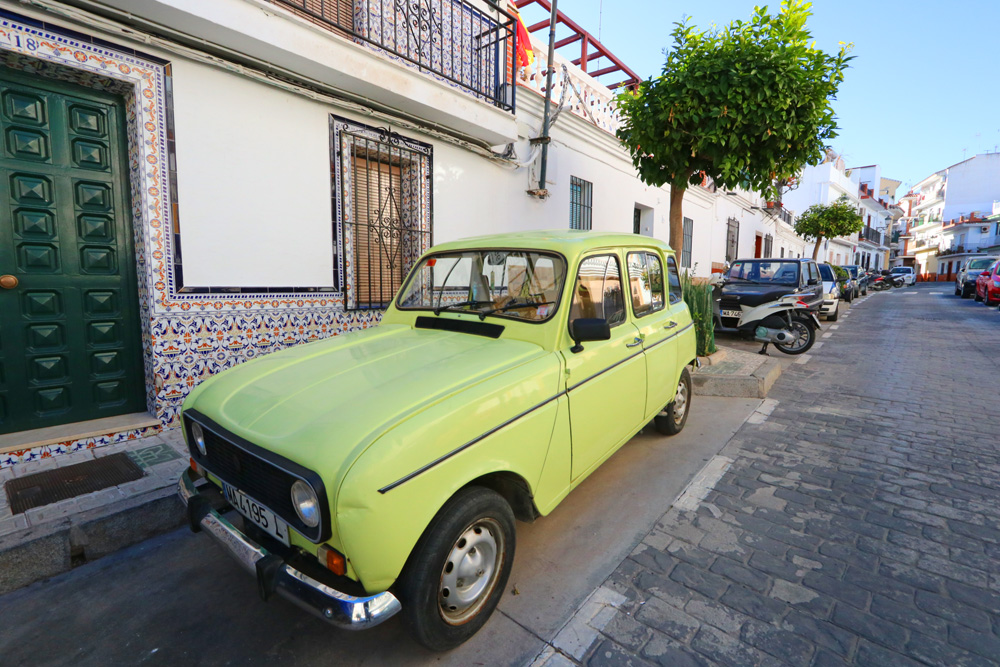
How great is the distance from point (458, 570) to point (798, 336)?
28.3 feet

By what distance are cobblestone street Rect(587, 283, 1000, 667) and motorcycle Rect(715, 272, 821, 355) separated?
3.02m

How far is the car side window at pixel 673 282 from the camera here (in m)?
4.34

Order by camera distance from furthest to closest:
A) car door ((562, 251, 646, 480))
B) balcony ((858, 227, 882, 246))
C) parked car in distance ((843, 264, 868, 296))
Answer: balcony ((858, 227, 882, 246)) → parked car in distance ((843, 264, 868, 296)) → car door ((562, 251, 646, 480))

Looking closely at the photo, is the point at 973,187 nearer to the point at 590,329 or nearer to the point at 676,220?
the point at 676,220

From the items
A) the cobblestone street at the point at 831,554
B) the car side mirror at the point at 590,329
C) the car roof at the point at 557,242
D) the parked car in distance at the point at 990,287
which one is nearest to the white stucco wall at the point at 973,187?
the parked car in distance at the point at 990,287

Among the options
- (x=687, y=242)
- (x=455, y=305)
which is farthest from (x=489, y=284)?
(x=687, y=242)

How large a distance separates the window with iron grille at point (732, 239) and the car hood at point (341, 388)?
54.2 ft

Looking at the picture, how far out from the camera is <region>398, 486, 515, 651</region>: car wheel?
189 cm

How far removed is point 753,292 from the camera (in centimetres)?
933

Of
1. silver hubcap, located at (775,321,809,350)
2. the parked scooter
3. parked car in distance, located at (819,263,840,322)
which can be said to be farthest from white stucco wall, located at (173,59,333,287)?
the parked scooter

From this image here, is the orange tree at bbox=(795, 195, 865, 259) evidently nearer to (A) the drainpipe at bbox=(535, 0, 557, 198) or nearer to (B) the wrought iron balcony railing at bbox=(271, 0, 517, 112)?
(A) the drainpipe at bbox=(535, 0, 557, 198)

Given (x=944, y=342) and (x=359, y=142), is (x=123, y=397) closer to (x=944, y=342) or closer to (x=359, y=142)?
(x=359, y=142)

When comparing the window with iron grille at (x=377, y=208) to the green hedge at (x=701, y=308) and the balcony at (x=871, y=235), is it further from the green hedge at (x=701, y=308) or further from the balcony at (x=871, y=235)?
the balcony at (x=871, y=235)

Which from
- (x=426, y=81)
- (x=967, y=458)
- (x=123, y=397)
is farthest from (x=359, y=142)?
(x=967, y=458)
